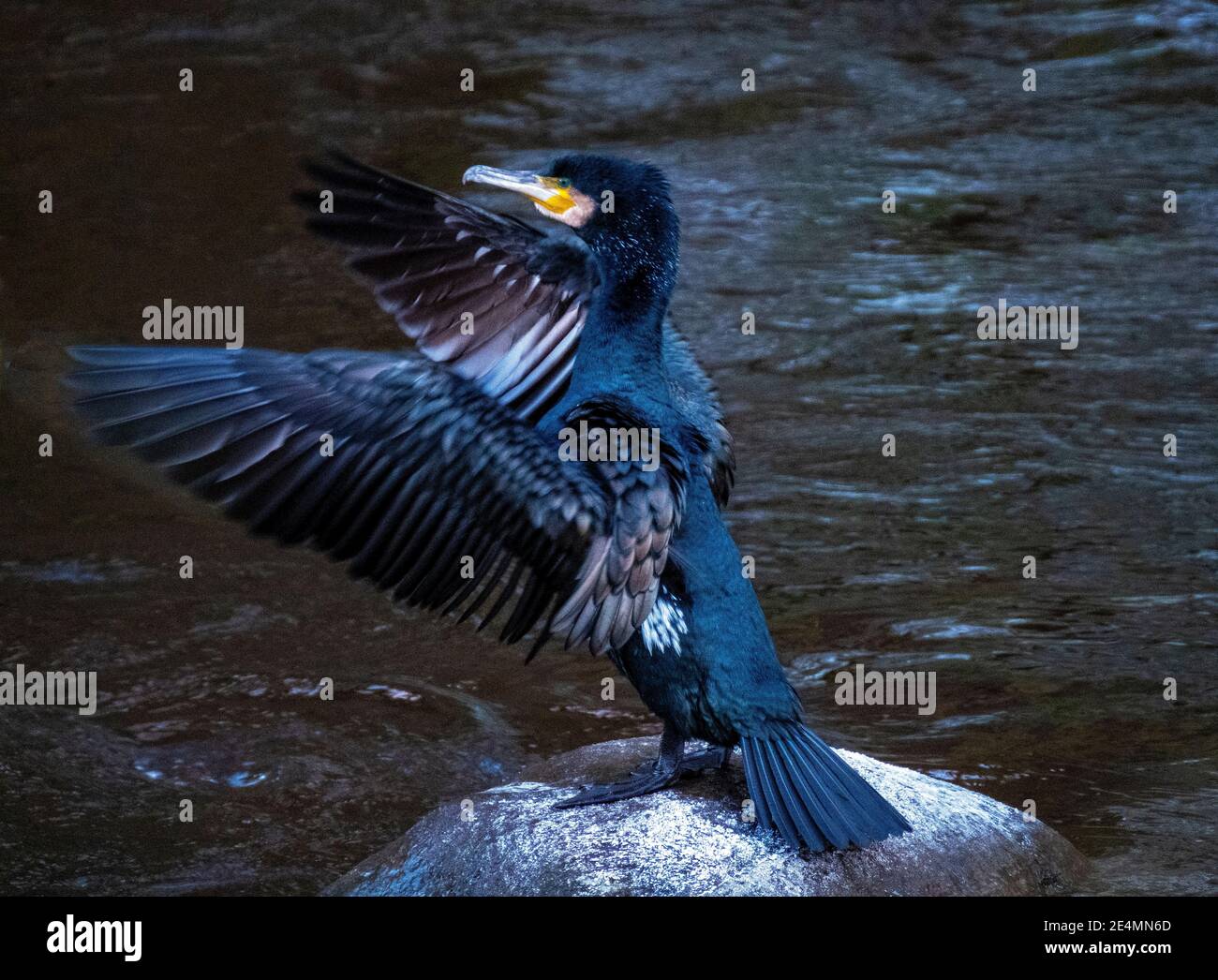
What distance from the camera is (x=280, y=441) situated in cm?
396

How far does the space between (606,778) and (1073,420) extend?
4.39 m

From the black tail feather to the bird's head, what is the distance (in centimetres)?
121

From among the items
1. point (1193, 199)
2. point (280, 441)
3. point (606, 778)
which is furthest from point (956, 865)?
point (1193, 199)

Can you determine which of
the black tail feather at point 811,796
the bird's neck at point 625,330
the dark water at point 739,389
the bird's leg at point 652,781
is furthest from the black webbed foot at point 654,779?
the dark water at point 739,389

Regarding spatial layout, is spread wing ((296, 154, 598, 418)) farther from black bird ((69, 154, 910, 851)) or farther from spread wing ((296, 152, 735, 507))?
black bird ((69, 154, 910, 851))

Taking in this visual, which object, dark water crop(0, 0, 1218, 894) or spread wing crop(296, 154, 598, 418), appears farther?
dark water crop(0, 0, 1218, 894)

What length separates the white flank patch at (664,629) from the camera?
167 inches

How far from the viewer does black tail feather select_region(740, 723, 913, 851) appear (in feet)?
12.9

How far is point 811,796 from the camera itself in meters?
4.01

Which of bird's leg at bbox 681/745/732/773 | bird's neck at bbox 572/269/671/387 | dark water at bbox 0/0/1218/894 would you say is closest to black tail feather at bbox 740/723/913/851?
bird's leg at bbox 681/745/732/773

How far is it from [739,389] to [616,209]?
13.5ft

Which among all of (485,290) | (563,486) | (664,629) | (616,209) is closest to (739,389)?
(485,290)

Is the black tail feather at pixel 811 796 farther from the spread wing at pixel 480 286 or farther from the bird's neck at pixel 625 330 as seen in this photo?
the spread wing at pixel 480 286

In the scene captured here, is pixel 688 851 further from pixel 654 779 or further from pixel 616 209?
pixel 616 209
